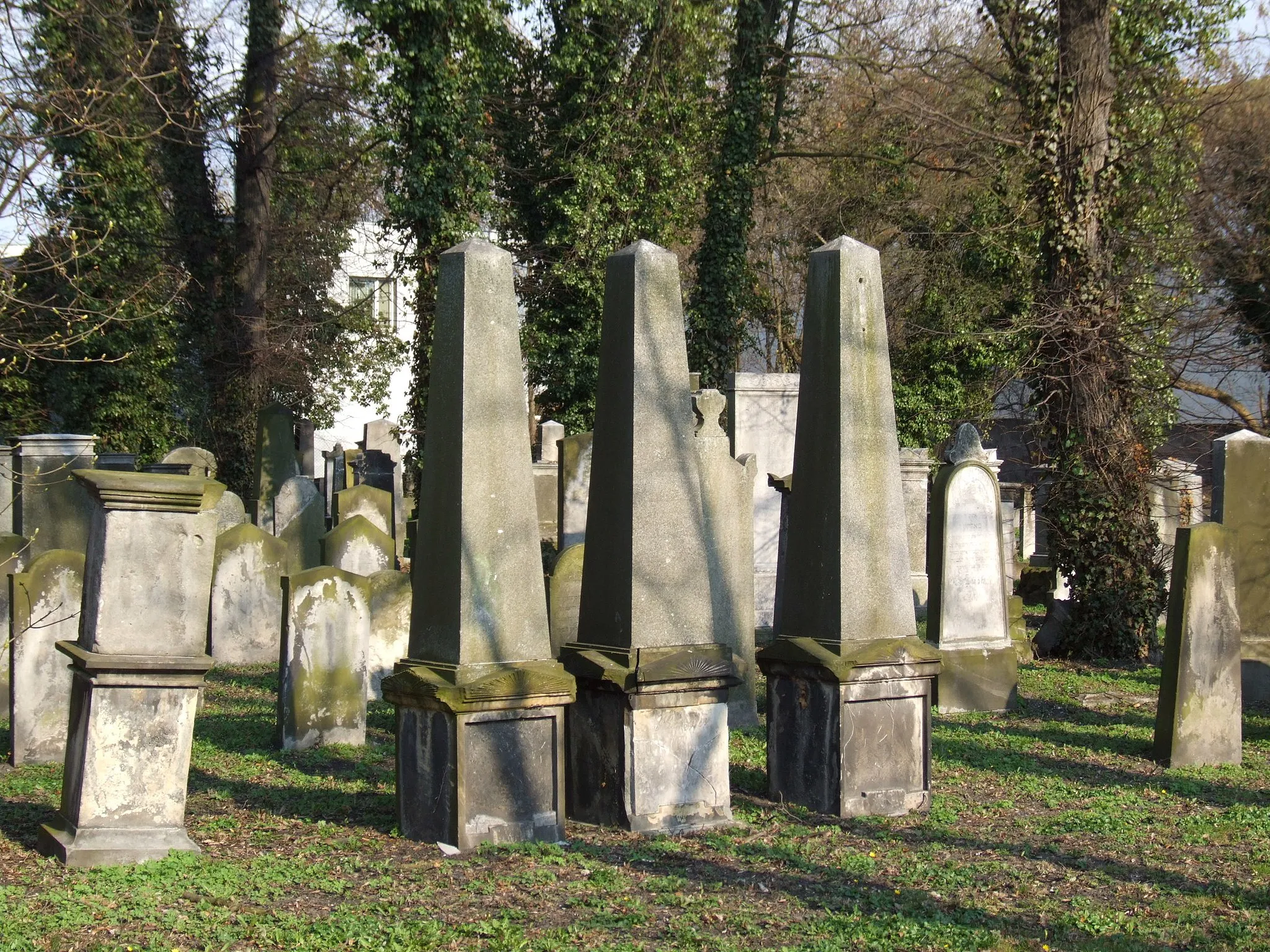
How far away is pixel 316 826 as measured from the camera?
677cm

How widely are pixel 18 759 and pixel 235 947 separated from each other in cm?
429

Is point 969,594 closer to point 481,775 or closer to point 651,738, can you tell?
point 651,738

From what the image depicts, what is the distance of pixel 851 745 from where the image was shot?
7043 millimetres

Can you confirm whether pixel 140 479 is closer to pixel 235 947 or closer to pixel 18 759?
pixel 235 947

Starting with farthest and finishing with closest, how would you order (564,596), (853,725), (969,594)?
(969,594) → (564,596) → (853,725)

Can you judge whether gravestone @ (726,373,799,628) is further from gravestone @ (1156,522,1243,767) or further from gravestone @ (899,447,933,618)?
gravestone @ (1156,522,1243,767)

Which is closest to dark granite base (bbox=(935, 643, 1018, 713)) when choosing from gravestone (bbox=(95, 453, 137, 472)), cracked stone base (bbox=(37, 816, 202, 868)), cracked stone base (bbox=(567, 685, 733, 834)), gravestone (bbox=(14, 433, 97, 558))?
cracked stone base (bbox=(567, 685, 733, 834))

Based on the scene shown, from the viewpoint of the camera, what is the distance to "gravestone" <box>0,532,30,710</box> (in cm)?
880

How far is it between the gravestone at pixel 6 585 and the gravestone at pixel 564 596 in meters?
3.66

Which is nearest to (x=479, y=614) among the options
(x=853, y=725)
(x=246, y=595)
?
(x=853, y=725)

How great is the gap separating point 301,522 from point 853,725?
346 inches

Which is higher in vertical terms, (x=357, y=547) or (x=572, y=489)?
(x=572, y=489)

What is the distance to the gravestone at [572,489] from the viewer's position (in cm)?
1326

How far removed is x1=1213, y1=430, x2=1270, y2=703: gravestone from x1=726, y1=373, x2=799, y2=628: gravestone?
19.4 ft
